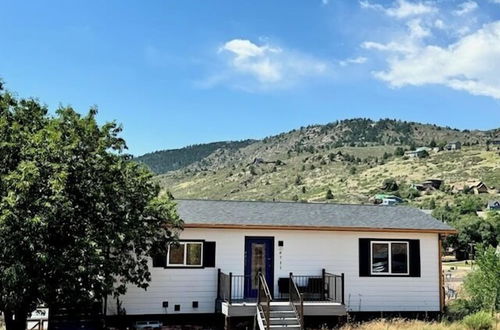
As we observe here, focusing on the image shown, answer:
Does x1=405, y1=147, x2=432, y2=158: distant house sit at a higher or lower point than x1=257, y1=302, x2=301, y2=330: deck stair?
higher

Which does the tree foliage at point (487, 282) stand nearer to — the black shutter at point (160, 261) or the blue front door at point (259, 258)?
the blue front door at point (259, 258)

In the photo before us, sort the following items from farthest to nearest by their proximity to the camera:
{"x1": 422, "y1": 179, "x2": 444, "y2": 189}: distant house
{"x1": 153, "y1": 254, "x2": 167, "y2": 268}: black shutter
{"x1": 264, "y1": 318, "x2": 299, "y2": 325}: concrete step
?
{"x1": 422, "y1": 179, "x2": 444, "y2": 189}: distant house
{"x1": 153, "y1": 254, "x2": 167, "y2": 268}: black shutter
{"x1": 264, "y1": 318, "x2": 299, "y2": 325}: concrete step

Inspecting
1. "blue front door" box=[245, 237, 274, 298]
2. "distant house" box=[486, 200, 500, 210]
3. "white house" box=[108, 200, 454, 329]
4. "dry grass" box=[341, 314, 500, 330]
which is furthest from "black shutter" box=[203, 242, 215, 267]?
"distant house" box=[486, 200, 500, 210]

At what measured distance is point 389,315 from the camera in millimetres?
17938

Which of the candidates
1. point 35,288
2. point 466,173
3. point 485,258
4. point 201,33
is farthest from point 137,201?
point 466,173

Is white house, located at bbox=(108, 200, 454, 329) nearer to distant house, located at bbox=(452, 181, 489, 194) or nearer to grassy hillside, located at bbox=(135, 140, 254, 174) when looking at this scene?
distant house, located at bbox=(452, 181, 489, 194)

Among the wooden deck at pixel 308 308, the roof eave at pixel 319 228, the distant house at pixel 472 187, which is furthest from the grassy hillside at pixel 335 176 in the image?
the wooden deck at pixel 308 308

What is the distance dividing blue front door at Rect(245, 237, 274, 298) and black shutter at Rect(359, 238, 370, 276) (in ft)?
10.2

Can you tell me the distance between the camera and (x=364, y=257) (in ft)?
59.3

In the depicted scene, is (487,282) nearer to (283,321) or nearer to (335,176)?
(283,321)

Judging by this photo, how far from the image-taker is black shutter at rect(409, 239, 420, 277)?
18250 mm

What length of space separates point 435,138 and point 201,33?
385 feet

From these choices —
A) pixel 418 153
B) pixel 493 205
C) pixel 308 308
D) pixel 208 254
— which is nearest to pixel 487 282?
pixel 308 308

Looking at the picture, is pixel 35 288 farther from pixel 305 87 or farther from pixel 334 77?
pixel 305 87
